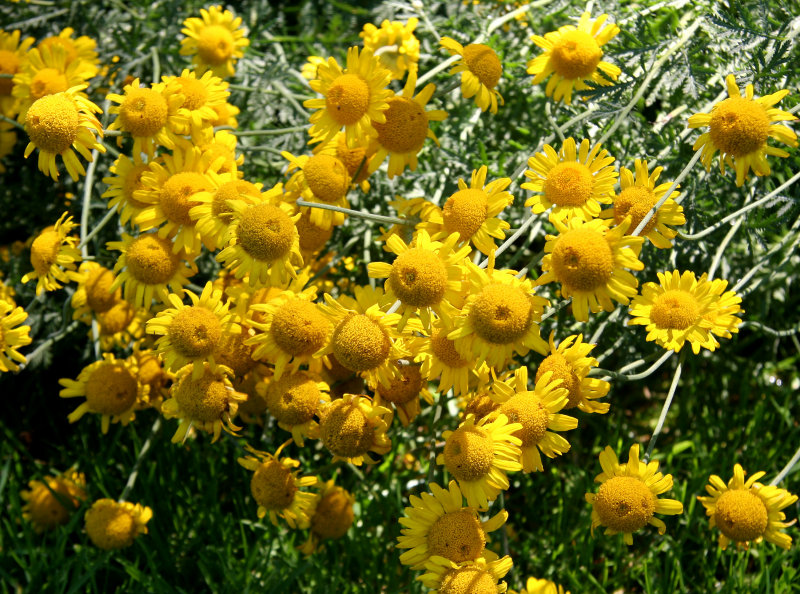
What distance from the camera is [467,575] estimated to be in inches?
70.8

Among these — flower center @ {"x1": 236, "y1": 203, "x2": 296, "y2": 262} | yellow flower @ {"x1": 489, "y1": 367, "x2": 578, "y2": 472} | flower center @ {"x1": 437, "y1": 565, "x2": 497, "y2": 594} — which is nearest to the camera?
flower center @ {"x1": 437, "y1": 565, "x2": 497, "y2": 594}

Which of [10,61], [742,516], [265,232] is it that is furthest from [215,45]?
[742,516]

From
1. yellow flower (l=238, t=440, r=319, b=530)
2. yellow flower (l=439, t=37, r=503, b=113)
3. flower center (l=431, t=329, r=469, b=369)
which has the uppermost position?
yellow flower (l=439, t=37, r=503, b=113)

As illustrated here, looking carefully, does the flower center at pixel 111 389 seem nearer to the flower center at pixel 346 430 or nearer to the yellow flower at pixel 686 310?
the flower center at pixel 346 430

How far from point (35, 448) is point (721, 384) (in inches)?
102

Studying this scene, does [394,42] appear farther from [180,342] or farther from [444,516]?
[444,516]

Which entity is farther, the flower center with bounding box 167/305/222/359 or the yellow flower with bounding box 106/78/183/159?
the yellow flower with bounding box 106/78/183/159

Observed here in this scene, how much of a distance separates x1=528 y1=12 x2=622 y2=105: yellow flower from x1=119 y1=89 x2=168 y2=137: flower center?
1.04 m

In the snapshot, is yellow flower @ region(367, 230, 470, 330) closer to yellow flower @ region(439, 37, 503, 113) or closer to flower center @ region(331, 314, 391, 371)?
flower center @ region(331, 314, 391, 371)

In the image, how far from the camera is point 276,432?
2.86 m

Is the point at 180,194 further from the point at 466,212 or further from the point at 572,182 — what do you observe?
the point at 572,182

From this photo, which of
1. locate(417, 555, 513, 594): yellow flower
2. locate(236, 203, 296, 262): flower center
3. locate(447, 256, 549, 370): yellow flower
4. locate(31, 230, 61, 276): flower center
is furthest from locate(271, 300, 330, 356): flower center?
locate(31, 230, 61, 276): flower center

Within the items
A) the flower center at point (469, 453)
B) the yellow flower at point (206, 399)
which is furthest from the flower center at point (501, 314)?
the yellow flower at point (206, 399)

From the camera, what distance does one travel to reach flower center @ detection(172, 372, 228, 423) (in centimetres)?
208
